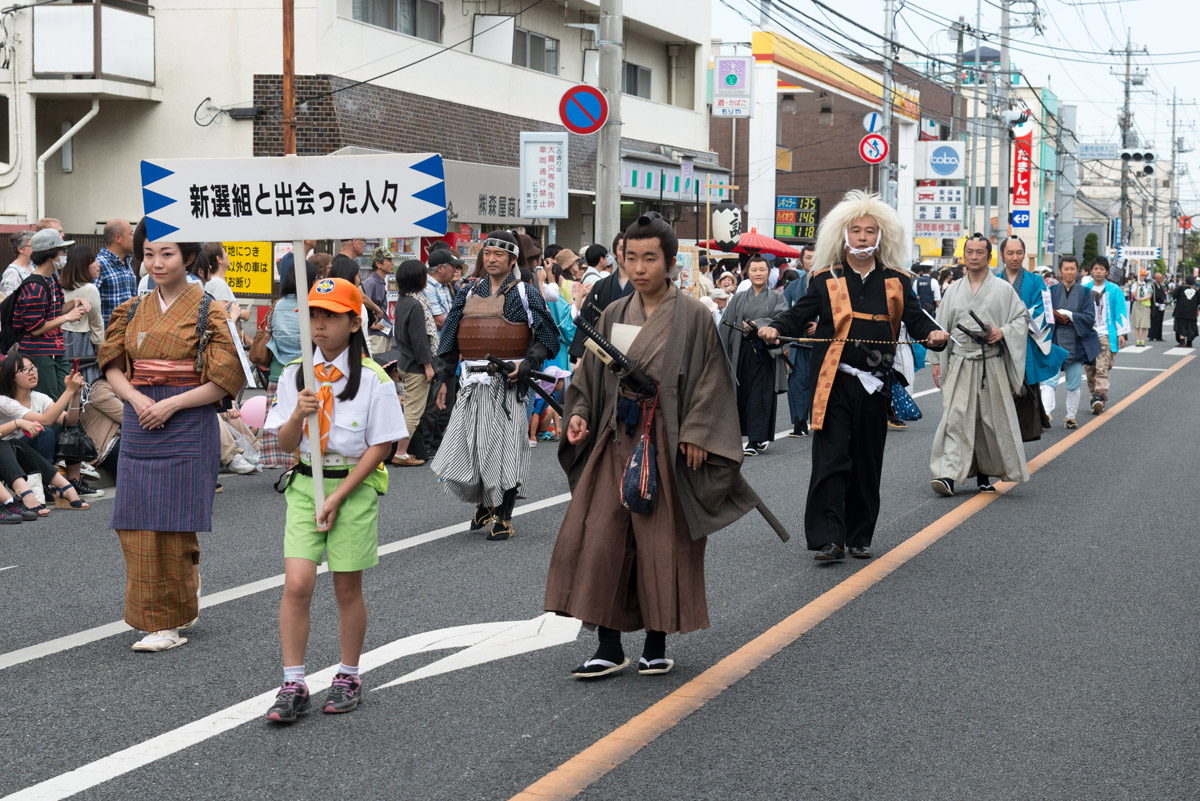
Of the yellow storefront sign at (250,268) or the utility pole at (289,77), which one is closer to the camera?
the yellow storefront sign at (250,268)

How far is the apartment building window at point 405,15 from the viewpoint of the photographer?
21.1 m

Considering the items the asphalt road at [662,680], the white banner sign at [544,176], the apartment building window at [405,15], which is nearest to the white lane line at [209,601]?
the asphalt road at [662,680]

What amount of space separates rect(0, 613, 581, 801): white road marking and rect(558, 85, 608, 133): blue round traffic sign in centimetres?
1082

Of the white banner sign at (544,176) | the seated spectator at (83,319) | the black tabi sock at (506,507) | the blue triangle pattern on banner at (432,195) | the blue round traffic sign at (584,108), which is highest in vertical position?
the blue round traffic sign at (584,108)

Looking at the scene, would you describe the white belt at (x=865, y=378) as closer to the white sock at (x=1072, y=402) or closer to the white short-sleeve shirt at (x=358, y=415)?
the white short-sleeve shirt at (x=358, y=415)

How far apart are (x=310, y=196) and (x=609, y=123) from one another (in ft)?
39.2

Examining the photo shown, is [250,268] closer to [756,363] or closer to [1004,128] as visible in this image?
[756,363]

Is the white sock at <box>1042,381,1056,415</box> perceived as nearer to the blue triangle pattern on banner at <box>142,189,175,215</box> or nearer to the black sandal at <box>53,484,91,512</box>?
the black sandal at <box>53,484,91,512</box>

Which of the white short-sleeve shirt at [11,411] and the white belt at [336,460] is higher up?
the white belt at [336,460]

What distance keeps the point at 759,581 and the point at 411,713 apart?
2.70m

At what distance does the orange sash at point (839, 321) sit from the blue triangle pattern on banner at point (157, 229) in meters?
3.77

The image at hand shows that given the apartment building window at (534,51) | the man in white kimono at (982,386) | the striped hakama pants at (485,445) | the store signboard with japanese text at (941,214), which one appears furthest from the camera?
the store signboard with japanese text at (941,214)

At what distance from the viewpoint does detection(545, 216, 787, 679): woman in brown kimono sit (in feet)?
16.9

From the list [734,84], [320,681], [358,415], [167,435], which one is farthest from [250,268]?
[734,84]
